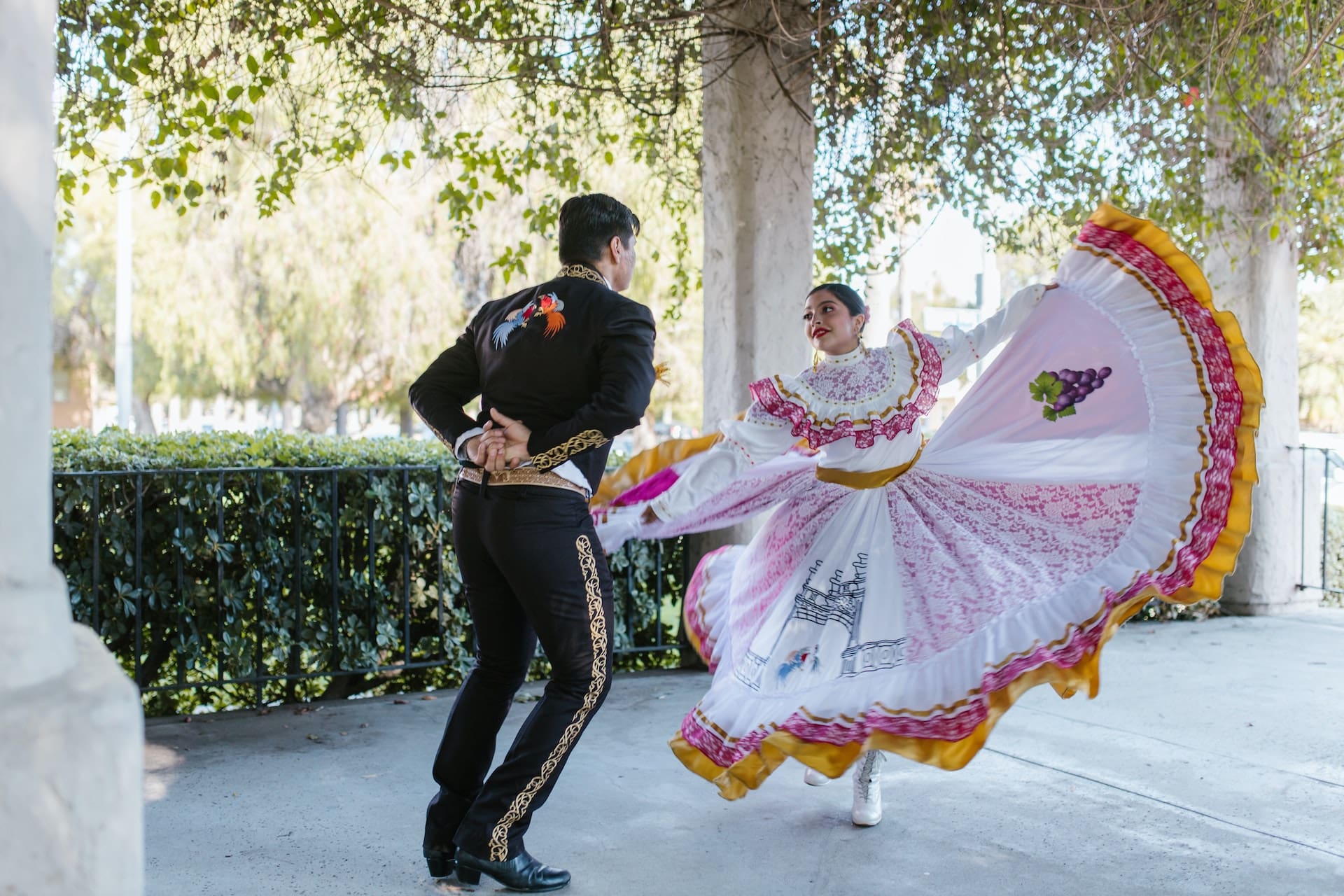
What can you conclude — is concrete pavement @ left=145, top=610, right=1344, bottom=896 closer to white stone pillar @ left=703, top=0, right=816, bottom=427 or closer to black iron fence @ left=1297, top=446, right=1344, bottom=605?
white stone pillar @ left=703, top=0, right=816, bottom=427

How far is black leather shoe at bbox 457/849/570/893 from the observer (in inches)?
128

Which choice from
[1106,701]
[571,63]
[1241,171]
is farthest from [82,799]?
[1241,171]

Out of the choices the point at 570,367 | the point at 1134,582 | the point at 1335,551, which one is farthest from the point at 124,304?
the point at 1134,582

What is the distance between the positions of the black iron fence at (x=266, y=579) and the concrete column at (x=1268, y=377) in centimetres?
506

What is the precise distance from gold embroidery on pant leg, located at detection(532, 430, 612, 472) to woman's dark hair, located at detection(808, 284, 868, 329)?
3.96ft

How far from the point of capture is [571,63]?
6.41 meters

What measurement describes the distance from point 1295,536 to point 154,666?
7.17 metres

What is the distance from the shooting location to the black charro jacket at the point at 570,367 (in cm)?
318

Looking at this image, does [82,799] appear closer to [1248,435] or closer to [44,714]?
[44,714]

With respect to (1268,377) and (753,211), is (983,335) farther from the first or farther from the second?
(1268,377)

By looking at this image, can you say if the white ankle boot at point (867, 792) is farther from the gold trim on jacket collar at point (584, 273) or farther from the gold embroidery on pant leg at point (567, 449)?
the gold trim on jacket collar at point (584, 273)

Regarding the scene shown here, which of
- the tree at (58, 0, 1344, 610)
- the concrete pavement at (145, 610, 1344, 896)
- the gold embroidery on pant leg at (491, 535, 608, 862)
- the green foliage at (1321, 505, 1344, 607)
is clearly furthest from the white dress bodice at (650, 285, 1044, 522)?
the green foliage at (1321, 505, 1344, 607)

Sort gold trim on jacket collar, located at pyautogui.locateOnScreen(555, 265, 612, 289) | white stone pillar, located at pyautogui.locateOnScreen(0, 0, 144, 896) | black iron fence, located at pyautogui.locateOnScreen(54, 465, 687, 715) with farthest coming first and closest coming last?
black iron fence, located at pyautogui.locateOnScreen(54, 465, 687, 715) → gold trim on jacket collar, located at pyautogui.locateOnScreen(555, 265, 612, 289) → white stone pillar, located at pyautogui.locateOnScreen(0, 0, 144, 896)

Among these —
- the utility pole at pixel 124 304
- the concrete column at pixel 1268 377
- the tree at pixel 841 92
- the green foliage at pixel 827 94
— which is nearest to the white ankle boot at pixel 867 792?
the tree at pixel 841 92
